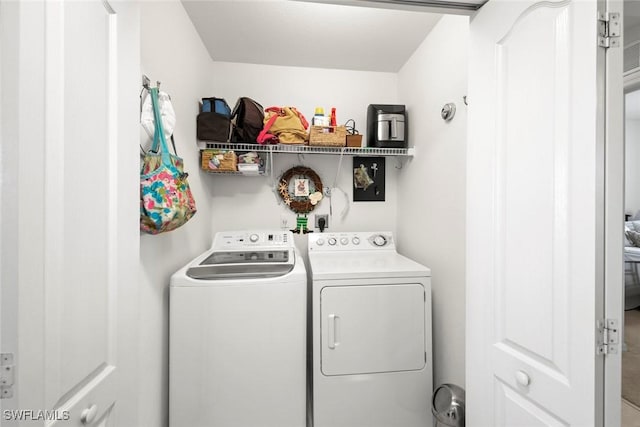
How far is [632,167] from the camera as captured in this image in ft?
2.25

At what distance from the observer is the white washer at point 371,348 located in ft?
5.14

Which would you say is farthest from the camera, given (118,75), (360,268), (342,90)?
(342,90)

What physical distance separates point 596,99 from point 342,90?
2141 millimetres

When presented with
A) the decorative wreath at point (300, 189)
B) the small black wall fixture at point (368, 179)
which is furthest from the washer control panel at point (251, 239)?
the small black wall fixture at point (368, 179)

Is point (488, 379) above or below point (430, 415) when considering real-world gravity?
above

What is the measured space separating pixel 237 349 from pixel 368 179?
5.82ft

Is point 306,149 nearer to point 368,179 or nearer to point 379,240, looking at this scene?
point 368,179

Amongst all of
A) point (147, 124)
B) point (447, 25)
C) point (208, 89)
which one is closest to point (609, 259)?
point (147, 124)

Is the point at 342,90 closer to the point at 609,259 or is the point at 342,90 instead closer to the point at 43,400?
the point at 609,259

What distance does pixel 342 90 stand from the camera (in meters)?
2.53

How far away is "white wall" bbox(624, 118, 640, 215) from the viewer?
68cm

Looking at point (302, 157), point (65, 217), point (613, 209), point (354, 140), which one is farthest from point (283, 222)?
point (613, 209)

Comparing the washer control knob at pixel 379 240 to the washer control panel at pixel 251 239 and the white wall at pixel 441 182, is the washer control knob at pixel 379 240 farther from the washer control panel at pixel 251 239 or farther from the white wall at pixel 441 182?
the washer control panel at pixel 251 239

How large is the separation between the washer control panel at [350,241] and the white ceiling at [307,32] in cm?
153
